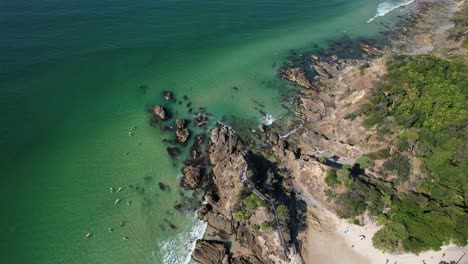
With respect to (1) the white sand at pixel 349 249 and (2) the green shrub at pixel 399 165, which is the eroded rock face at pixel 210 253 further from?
(2) the green shrub at pixel 399 165

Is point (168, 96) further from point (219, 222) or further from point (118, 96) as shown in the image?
point (219, 222)

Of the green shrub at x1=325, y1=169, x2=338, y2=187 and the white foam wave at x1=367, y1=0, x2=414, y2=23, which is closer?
the green shrub at x1=325, y1=169, x2=338, y2=187

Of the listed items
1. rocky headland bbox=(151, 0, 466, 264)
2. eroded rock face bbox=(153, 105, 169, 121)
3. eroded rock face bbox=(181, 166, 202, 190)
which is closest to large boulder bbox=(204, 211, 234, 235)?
rocky headland bbox=(151, 0, 466, 264)

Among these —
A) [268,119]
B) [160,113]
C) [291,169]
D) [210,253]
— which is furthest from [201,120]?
[210,253]

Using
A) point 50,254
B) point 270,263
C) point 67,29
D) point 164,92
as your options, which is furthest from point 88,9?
point 270,263

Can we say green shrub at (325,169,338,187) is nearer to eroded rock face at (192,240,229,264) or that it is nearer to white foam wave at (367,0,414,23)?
eroded rock face at (192,240,229,264)

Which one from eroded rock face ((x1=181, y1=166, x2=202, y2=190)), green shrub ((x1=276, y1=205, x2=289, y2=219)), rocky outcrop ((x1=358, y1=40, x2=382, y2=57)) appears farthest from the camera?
rocky outcrop ((x1=358, y1=40, x2=382, y2=57))
